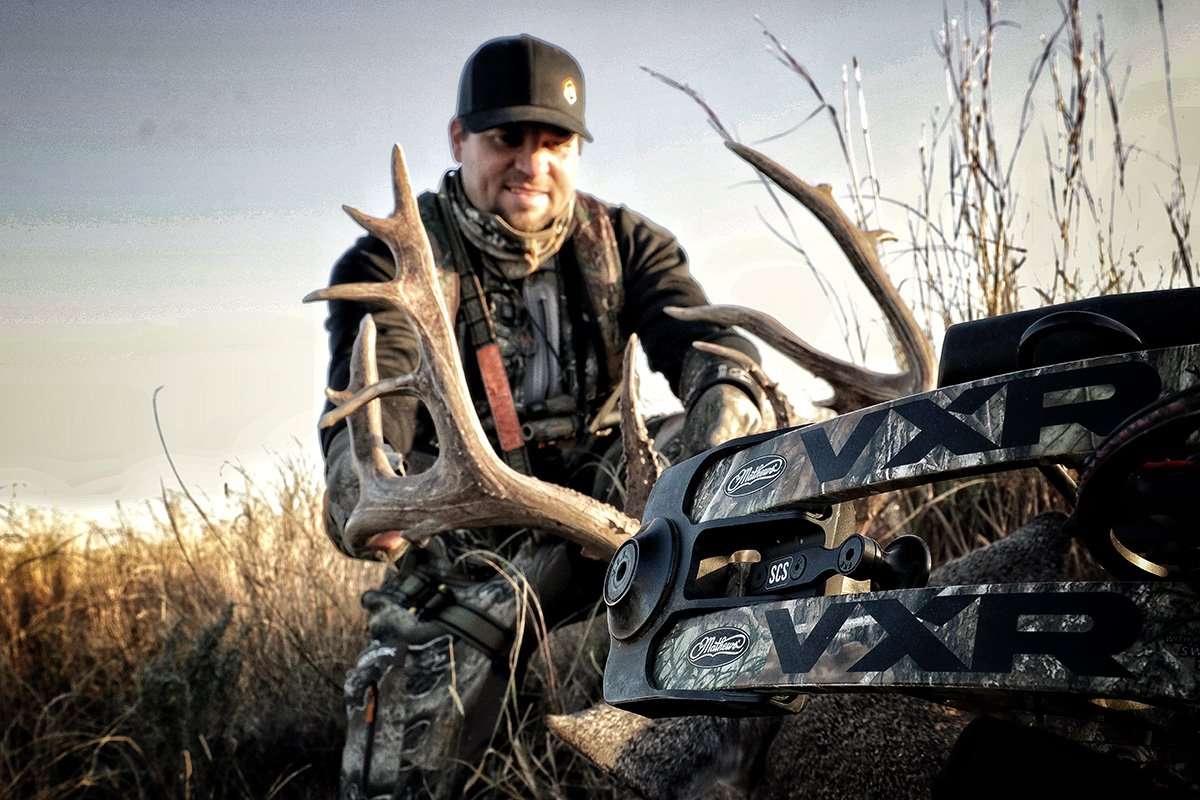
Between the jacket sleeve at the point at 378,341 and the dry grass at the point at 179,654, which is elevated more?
the jacket sleeve at the point at 378,341

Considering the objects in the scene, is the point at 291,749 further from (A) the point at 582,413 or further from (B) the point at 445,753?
(A) the point at 582,413

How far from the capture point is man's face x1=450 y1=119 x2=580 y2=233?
4312mm

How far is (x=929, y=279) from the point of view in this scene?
4.45 meters

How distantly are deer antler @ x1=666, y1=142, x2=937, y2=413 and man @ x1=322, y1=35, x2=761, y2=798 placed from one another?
385mm

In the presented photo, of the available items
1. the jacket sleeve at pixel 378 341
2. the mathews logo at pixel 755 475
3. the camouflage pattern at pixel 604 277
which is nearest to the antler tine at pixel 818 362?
the jacket sleeve at pixel 378 341

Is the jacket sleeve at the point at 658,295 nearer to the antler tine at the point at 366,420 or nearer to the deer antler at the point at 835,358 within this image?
the deer antler at the point at 835,358

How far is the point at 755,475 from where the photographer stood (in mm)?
1614

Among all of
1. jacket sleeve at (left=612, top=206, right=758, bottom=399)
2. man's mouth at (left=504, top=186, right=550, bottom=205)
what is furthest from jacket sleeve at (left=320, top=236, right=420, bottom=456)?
jacket sleeve at (left=612, top=206, right=758, bottom=399)

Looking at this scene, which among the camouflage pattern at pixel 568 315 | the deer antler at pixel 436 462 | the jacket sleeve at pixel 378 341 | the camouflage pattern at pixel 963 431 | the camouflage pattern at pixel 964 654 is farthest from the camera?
the camouflage pattern at pixel 568 315

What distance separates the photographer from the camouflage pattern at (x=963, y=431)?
4.08 feet

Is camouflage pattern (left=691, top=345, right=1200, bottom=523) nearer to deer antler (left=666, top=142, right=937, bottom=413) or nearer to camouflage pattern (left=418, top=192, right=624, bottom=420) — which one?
deer antler (left=666, top=142, right=937, bottom=413)

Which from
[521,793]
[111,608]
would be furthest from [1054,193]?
[111,608]

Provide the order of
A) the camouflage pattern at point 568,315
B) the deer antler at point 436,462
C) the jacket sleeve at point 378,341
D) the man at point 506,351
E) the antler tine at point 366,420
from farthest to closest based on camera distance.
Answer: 1. the camouflage pattern at point 568,315
2. the jacket sleeve at point 378,341
3. the man at point 506,351
4. the antler tine at point 366,420
5. the deer antler at point 436,462

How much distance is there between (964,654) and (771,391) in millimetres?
1962
